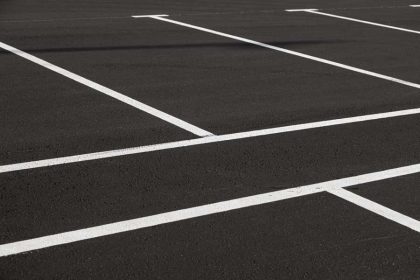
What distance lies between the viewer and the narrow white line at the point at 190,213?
5.23 m

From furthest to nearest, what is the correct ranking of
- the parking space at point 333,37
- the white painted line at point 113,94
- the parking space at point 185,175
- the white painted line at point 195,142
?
1. the parking space at point 333,37
2. the white painted line at point 113,94
3. the white painted line at point 195,142
4. the parking space at point 185,175

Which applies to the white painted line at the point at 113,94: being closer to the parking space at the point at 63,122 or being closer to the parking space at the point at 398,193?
the parking space at the point at 63,122

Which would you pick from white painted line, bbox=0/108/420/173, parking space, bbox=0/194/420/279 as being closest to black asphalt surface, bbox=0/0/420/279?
parking space, bbox=0/194/420/279

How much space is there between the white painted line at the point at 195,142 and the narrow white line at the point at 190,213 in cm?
131

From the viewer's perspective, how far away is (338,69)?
10.9 meters

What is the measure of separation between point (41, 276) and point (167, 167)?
2.12 m

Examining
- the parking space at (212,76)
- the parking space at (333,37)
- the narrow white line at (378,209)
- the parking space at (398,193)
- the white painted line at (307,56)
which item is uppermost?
the narrow white line at (378,209)

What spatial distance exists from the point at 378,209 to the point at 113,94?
12.7 ft

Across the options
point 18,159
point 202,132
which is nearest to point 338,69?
point 202,132

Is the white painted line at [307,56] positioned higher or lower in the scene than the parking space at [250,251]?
lower

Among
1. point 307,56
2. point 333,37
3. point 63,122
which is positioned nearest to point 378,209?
point 63,122

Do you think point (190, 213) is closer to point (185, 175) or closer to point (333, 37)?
point (185, 175)

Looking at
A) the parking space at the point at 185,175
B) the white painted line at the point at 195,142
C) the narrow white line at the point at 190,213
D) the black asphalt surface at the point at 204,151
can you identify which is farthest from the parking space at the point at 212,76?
the narrow white line at the point at 190,213

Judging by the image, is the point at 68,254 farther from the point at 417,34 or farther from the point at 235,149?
the point at 417,34
